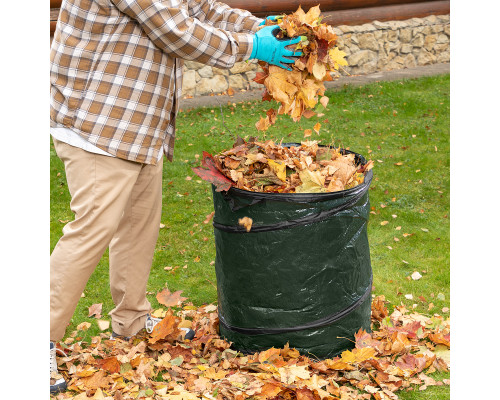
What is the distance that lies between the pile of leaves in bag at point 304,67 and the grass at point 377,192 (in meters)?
0.38

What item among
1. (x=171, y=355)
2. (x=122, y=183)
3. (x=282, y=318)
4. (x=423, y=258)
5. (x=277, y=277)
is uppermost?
(x=122, y=183)

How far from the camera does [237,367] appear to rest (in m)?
2.84

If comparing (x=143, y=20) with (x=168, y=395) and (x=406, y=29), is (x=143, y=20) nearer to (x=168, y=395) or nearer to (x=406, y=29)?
(x=168, y=395)

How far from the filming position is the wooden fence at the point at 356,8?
26.6 ft

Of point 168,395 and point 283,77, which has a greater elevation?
point 283,77

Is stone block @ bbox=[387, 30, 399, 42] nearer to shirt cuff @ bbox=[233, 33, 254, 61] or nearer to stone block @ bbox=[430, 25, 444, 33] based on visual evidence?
stone block @ bbox=[430, 25, 444, 33]

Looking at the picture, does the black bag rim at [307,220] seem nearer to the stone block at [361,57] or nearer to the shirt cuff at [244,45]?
the shirt cuff at [244,45]

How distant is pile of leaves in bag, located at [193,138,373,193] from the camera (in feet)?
8.83

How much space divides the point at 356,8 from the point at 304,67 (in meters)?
6.90

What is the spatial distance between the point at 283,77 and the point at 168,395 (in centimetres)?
146

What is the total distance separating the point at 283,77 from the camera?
2748 millimetres

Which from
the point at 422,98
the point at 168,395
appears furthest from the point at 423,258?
the point at 422,98

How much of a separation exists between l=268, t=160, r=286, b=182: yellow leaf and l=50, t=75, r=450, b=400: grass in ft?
1.16

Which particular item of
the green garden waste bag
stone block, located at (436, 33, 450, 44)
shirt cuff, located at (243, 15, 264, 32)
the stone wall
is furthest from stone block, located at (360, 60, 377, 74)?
the green garden waste bag
